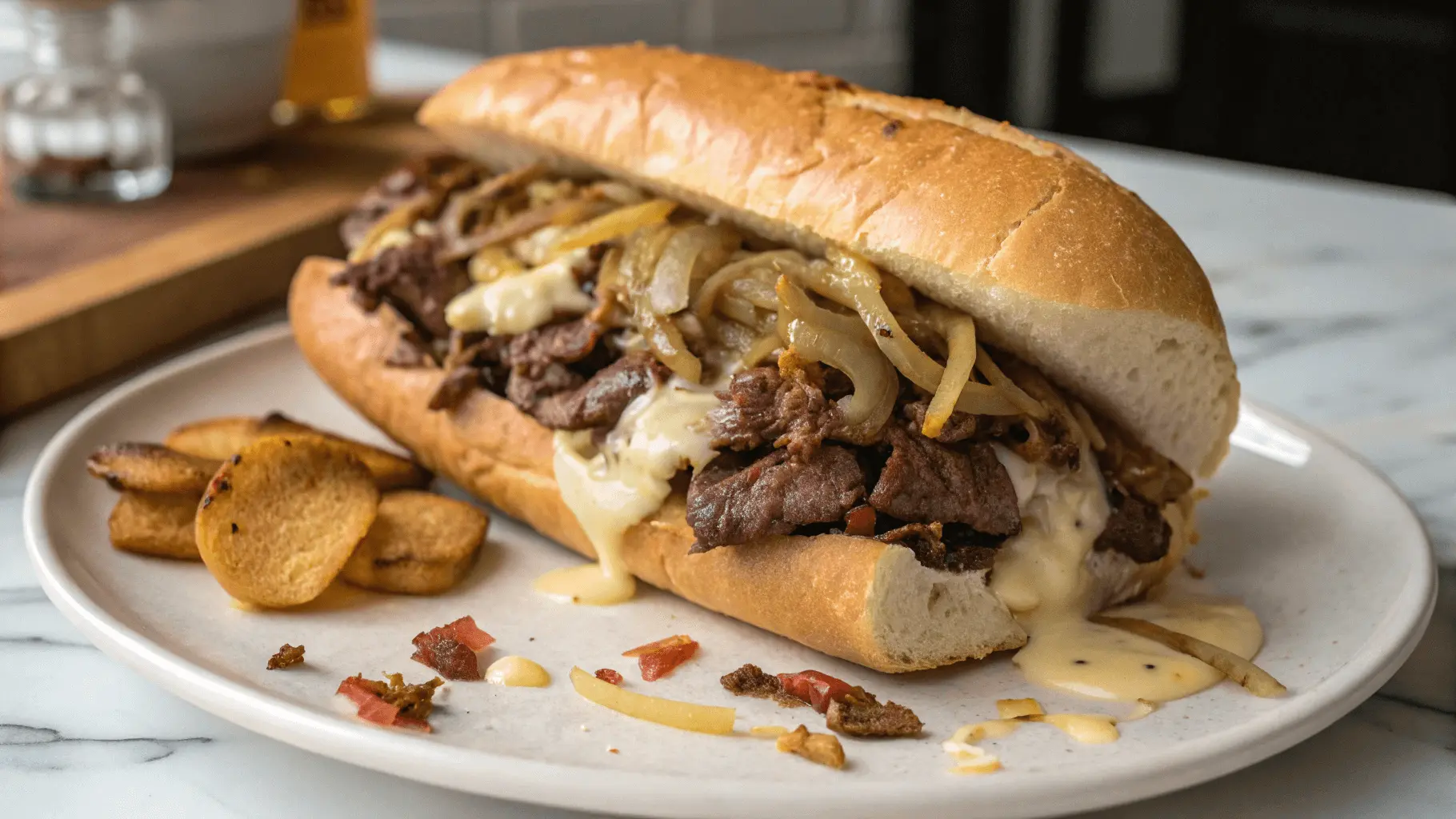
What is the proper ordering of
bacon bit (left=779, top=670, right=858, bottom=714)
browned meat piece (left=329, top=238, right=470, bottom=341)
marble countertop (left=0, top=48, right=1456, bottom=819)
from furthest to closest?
1. browned meat piece (left=329, top=238, right=470, bottom=341)
2. bacon bit (left=779, top=670, right=858, bottom=714)
3. marble countertop (left=0, top=48, right=1456, bottom=819)

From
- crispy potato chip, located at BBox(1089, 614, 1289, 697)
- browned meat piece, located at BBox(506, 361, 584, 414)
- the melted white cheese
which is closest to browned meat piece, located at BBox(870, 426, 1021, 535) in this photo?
crispy potato chip, located at BBox(1089, 614, 1289, 697)

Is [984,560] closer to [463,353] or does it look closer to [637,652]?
[637,652]

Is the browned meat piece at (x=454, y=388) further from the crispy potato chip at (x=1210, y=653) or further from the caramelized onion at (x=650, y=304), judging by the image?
the crispy potato chip at (x=1210, y=653)

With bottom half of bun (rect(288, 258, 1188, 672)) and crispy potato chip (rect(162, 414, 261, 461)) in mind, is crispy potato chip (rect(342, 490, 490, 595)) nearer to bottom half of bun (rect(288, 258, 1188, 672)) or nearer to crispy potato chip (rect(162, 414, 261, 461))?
bottom half of bun (rect(288, 258, 1188, 672))

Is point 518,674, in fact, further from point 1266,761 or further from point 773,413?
point 1266,761

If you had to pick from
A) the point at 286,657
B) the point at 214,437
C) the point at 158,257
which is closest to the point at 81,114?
the point at 158,257

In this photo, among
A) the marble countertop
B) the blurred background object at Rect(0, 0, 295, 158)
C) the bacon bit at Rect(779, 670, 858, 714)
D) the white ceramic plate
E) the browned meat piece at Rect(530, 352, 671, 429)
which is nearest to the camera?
the white ceramic plate
